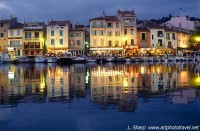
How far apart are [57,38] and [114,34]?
13.4m

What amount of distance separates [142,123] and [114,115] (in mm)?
1646

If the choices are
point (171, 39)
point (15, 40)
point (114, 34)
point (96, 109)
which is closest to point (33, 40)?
point (15, 40)

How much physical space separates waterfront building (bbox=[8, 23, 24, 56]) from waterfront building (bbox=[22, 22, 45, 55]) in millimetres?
1230

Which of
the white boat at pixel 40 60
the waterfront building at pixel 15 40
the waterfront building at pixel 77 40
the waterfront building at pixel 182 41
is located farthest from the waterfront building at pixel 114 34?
the waterfront building at pixel 15 40

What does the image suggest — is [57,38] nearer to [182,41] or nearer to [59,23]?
[59,23]

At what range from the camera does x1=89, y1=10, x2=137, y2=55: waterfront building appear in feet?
288

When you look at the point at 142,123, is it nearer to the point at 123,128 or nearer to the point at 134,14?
the point at 123,128

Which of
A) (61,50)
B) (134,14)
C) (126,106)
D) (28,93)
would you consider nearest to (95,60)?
(61,50)

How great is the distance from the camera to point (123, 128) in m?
11.6

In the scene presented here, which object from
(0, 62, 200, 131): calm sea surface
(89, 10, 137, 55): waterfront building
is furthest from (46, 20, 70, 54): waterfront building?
(0, 62, 200, 131): calm sea surface

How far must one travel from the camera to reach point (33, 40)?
293 feet

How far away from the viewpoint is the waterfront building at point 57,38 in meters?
88.2

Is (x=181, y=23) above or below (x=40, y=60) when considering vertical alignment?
above

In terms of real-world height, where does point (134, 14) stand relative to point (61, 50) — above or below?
above
